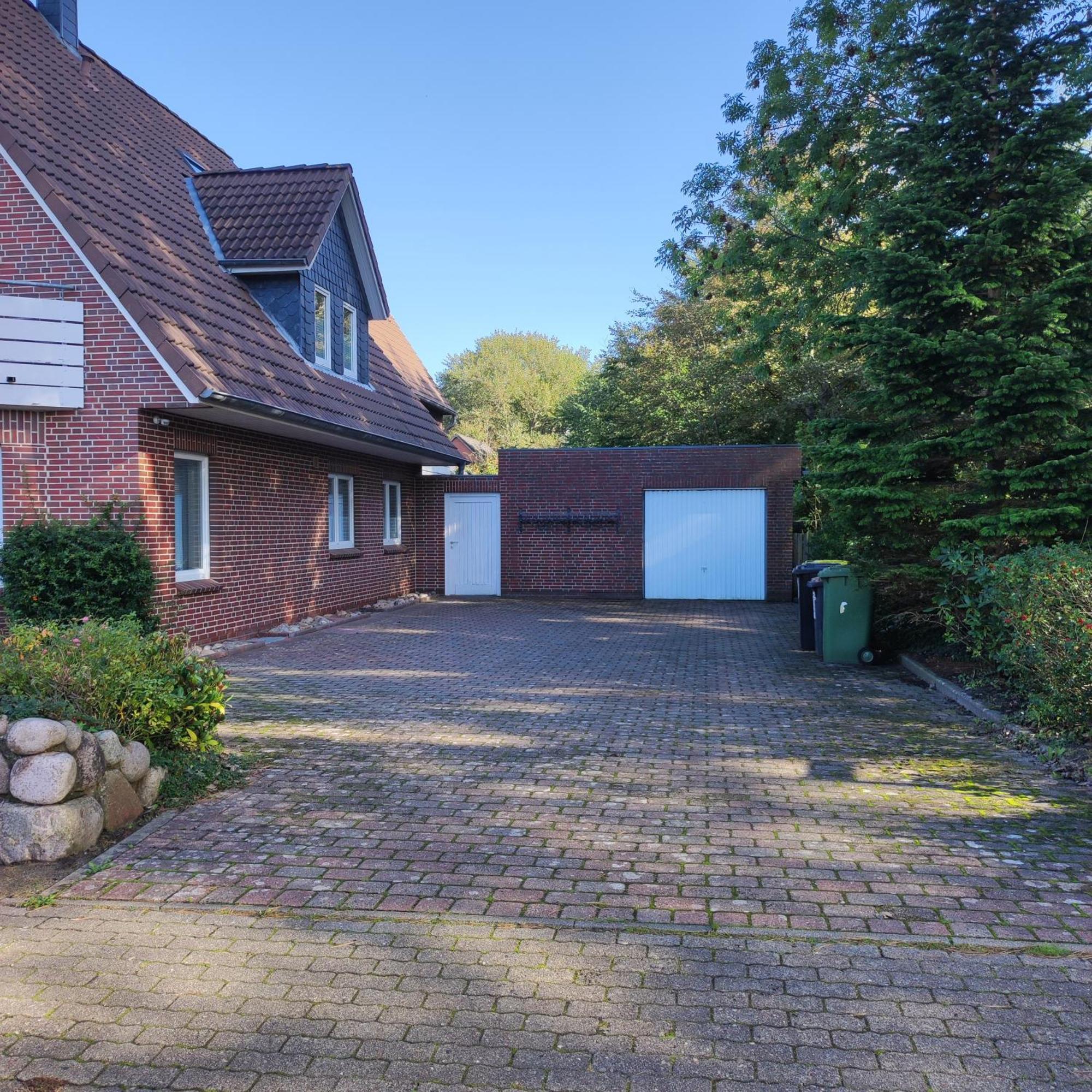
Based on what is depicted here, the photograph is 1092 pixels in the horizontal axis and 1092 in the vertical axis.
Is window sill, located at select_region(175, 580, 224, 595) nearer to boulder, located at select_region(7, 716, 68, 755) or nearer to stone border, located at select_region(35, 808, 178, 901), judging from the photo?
stone border, located at select_region(35, 808, 178, 901)

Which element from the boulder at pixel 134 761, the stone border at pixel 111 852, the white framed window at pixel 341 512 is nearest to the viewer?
the stone border at pixel 111 852

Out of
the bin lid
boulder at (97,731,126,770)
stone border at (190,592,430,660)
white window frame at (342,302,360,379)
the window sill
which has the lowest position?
stone border at (190,592,430,660)

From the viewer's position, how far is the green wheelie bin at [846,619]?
11156 mm

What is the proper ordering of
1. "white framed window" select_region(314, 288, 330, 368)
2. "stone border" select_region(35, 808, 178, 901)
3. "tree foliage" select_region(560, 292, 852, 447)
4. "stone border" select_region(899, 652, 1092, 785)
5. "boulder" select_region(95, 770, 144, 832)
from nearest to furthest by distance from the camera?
"stone border" select_region(35, 808, 178, 901)
"boulder" select_region(95, 770, 144, 832)
"stone border" select_region(899, 652, 1092, 785)
"white framed window" select_region(314, 288, 330, 368)
"tree foliage" select_region(560, 292, 852, 447)

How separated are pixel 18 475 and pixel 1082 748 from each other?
1055 cm

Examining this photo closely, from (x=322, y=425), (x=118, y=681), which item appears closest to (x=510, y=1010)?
(x=118, y=681)

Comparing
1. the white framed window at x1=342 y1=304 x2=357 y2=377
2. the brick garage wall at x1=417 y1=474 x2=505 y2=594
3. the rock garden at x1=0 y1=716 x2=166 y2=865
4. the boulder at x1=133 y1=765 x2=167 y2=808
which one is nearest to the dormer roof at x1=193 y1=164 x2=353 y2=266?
the white framed window at x1=342 y1=304 x2=357 y2=377

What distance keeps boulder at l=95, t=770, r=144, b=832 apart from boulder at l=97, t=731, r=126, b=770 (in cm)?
4

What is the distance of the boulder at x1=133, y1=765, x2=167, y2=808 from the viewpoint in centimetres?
524

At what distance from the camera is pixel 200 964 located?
11.7 ft

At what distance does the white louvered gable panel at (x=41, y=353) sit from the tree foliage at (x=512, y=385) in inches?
1623

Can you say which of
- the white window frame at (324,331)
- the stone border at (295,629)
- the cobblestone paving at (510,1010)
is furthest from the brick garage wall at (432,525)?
the cobblestone paving at (510,1010)

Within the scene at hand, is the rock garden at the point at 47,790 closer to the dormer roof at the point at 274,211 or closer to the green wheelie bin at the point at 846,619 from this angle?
the green wheelie bin at the point at 846,619

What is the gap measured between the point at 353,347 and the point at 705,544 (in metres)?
8.32
